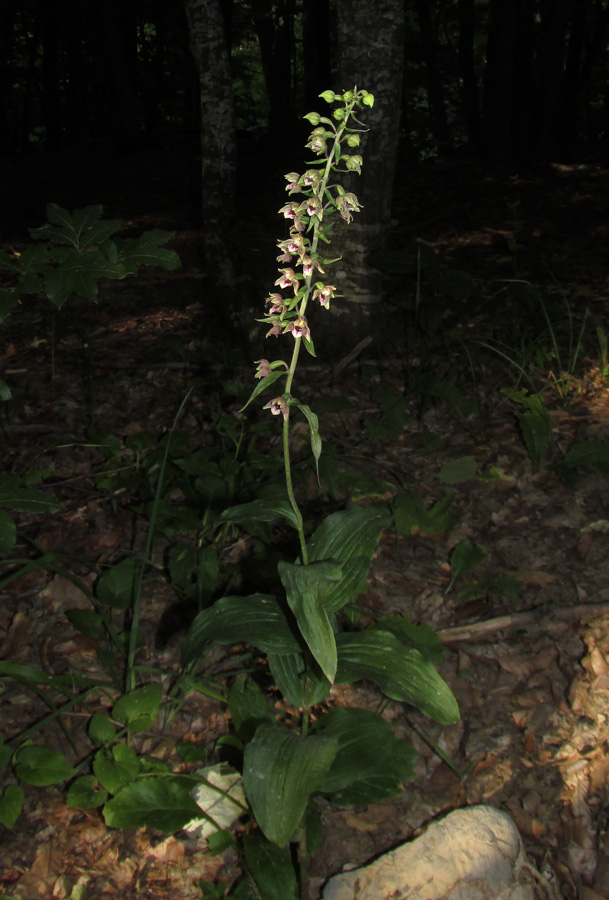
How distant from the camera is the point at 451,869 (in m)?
1.95

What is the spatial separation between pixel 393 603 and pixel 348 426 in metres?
1.30

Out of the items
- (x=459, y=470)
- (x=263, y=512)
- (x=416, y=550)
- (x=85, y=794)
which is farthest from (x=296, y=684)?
(x=459, y=470)

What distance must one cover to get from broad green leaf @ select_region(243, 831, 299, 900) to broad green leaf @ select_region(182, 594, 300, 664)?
0.57 m

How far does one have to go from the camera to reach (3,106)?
663 inches

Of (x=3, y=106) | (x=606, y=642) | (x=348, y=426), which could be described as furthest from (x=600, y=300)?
(x=3, y=106)

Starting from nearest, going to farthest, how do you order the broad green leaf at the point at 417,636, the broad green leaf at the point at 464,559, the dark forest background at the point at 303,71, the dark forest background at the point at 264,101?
the broad green leaf at the point at 417,636, the broad green leaf at the point at 464,559, the dark forest background at the point at 264,101, the dark forest background at the point at 303,71

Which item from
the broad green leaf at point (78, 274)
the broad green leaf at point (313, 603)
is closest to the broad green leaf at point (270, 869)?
the broad green leaf at point (313, 603)

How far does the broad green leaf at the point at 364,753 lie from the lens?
209cm

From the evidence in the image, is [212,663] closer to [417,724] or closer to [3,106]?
[417,724]

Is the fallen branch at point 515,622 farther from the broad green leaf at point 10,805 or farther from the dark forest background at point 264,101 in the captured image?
the dark forest background at point 264,101

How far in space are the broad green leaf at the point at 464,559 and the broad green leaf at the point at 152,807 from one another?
53.0 inches

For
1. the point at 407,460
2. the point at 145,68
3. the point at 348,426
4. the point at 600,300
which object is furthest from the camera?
the point at 145,68

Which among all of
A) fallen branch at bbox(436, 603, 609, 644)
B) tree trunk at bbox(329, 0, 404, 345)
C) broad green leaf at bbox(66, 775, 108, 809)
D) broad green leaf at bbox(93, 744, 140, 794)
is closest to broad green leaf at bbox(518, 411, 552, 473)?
fallen branch at bbox(436, 603, 609, 644)

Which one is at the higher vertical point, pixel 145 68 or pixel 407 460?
pixel 145 68
